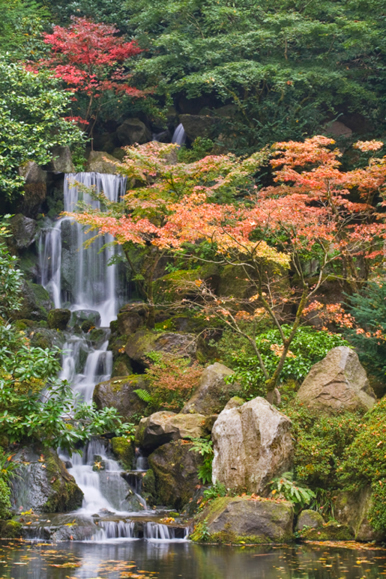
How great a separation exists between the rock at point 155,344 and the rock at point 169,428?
9.06 feet

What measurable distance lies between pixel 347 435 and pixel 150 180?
46.8 feet

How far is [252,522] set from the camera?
8.90 meters

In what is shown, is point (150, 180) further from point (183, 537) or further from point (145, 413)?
point (183, 537)

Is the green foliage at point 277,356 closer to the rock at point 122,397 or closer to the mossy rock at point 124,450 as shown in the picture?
the rock at point 122,397

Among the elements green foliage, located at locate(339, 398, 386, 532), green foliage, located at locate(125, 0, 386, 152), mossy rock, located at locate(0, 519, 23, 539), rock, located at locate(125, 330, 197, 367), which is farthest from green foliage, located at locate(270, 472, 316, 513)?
green foliage, located at locate(125, 0, 386, 152)

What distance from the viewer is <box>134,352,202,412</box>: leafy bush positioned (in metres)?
13.3

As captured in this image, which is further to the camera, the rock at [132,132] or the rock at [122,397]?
the rock at [132,132]

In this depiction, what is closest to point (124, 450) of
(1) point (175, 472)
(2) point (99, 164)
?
(1) point (175, 472)

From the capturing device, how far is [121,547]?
8773 mm

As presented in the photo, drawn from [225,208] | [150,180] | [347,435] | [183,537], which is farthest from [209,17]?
[183,537]

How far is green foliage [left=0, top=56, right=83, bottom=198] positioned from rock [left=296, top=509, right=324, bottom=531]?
45.9 feet

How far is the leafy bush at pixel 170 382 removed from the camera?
13.3 meters

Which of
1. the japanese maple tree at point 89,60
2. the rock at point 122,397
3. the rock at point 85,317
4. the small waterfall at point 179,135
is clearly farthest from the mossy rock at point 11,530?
the small waterfall at point 179,135

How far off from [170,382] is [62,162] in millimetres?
12109
